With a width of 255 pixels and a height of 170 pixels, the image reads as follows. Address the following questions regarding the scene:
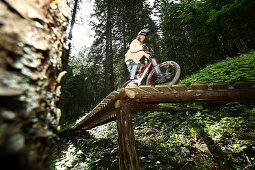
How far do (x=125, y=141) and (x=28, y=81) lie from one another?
98.4 inches

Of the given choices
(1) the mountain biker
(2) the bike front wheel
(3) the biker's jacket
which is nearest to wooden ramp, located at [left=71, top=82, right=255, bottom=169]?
(2) the bike front wheel

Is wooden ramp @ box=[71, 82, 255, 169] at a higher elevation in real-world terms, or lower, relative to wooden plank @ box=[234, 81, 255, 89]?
lower

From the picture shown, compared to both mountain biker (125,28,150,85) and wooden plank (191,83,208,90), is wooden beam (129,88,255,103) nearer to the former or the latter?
wooden plank (191,83,208,90)

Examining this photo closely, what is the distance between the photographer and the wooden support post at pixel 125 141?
8.91 ft

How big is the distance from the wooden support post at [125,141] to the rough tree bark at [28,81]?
2.11m

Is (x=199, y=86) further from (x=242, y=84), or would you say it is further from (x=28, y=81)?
(x=28, y=81)

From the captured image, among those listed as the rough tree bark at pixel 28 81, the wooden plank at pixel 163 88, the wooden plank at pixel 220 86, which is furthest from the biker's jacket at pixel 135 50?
the rough tree bark at pixel 28 81

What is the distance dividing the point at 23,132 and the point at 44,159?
0.28 m

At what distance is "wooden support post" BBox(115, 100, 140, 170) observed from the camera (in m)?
2.72

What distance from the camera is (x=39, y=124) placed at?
795 mm

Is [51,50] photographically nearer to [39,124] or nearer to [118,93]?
[39,124]

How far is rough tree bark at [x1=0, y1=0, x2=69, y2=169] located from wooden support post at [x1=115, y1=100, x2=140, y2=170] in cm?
211

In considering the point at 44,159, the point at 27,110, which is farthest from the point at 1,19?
the point at 44,159

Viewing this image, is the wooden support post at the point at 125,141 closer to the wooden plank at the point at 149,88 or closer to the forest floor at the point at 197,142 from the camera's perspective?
the wooden plank at the point at 149,88
